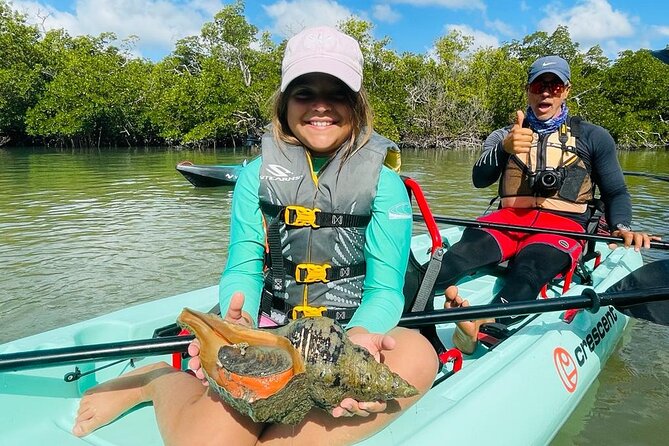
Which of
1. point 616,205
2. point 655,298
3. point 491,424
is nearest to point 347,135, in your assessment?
point 491,424

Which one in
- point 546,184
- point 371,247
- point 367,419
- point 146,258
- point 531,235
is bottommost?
point 146,258

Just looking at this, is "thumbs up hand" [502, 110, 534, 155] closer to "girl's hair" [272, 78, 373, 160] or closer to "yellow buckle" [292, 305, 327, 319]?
"girl's hair" [272, 78, 373, 160]

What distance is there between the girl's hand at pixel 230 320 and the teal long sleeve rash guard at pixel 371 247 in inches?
3.2

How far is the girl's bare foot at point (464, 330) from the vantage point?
2.23m

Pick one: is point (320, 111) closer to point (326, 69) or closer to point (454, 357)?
point (326, 69)

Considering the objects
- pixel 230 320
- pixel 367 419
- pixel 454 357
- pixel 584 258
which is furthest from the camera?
pixel 584 258

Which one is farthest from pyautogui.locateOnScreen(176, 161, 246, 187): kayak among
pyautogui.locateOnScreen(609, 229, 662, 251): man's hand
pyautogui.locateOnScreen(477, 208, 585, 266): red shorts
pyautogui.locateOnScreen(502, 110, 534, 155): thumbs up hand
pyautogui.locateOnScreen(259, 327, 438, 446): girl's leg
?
pyautogui.locateOnScreen(259, 327, 438, 446): girl's leg

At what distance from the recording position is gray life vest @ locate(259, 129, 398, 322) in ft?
6.13

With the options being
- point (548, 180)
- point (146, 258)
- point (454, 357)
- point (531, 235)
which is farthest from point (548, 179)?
point (146, 258)

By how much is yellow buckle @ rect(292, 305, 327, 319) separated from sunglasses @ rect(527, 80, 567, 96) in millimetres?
2348

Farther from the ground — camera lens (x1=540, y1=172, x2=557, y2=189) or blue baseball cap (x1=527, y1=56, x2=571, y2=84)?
blue baseball cap (x1=527, y1=56, x2=571, y2=84)

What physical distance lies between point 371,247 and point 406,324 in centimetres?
31

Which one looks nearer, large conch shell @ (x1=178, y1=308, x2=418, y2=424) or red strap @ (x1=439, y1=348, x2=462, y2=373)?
large conch shell @ (x1=178, y1=308, x2=418, y2=424)

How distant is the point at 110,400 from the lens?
1793 millimetres
